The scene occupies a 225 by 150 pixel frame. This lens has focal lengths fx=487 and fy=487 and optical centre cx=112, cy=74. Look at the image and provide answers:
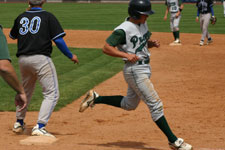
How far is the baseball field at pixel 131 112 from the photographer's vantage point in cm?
715

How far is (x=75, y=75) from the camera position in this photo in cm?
1257

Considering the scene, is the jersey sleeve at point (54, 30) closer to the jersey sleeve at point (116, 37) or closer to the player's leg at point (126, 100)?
the jersey sleeve at point (116, 37)

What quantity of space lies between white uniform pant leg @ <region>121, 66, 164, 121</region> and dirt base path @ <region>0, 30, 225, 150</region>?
1.82ft

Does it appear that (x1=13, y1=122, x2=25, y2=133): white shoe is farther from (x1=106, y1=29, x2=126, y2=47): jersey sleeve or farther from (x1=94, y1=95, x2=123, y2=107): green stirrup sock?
(x1=106, y1=29, x2=126, y2=47): jersey sleeve

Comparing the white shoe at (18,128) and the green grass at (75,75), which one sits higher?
the white shoe at (18,128)

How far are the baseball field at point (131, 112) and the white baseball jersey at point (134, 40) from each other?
4.29 ft

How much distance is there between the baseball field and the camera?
23.5 ft

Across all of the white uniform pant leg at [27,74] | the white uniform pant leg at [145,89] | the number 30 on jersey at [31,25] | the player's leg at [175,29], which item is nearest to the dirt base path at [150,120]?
the white uniform pant leg at [145,89]

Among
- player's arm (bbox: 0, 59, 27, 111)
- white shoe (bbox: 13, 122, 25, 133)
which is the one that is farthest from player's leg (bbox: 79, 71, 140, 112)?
player's arm (bbox: 0, 59, 27, 111)

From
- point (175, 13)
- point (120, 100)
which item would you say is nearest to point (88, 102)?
point (120, 100)

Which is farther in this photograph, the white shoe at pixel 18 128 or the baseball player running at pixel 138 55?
the white shoe at pixel 18 128

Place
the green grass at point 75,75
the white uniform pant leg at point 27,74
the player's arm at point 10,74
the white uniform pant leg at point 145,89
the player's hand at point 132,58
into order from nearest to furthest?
the player's arm at point 10,74 < the player's hand at point 132,58 < the white uniform pant leg at point 145,89 < the white uniform pant leg at point 27,74 < the green grass at point 75,75

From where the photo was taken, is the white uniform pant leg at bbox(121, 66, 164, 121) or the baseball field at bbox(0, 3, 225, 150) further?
the baseball field at bbox(0, 3, 225, 150)

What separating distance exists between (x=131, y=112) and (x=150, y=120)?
0.70m
